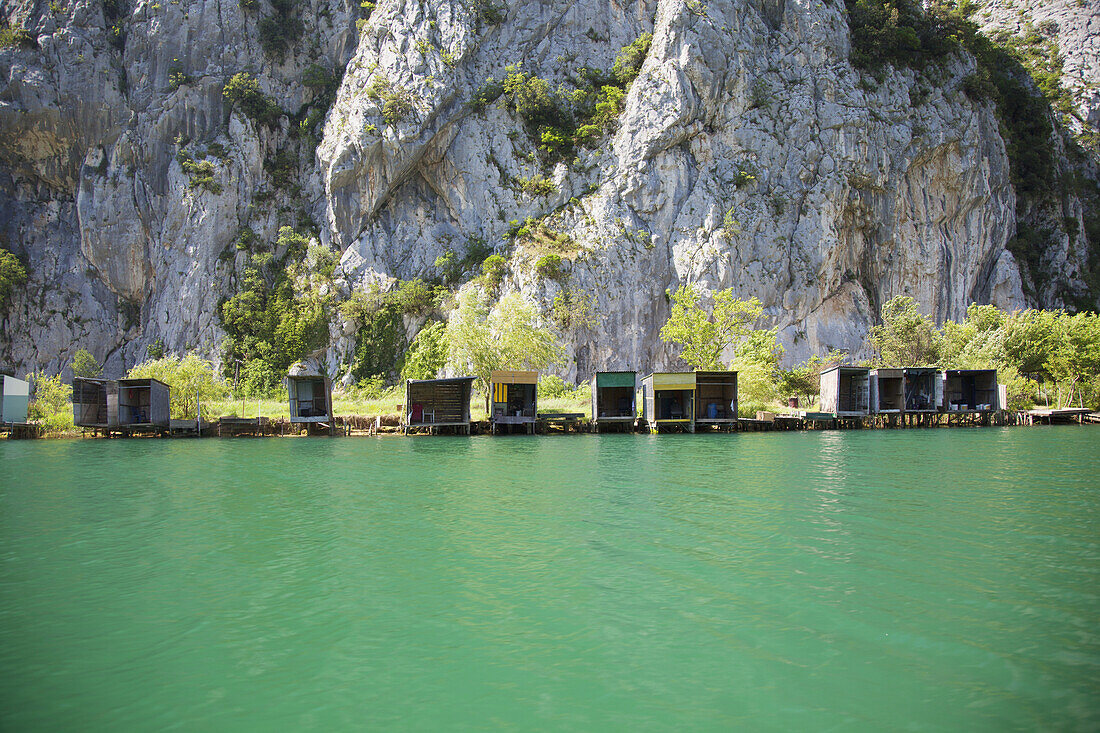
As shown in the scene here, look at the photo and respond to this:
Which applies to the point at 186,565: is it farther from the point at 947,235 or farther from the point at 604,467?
the point at 947,235

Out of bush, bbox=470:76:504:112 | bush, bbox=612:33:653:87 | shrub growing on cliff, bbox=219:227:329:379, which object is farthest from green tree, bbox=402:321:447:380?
bush, bbox=612:33:653:87

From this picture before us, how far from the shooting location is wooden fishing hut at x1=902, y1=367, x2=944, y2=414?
41.6m

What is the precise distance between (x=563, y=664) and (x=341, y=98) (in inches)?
2616

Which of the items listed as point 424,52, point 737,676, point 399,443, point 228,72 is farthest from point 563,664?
point 228,72

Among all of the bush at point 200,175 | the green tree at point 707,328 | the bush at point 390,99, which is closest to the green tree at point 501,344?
the green tree at point 707,328

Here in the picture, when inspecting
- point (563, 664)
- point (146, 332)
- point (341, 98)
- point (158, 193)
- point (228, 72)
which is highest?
point (228, 72)

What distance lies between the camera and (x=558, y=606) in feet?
27.7

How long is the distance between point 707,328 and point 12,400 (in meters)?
44.9

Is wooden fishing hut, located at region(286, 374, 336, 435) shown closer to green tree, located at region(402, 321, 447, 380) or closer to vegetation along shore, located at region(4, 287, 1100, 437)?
vegetation along shore, located at region(4, 287, 1100, 437)

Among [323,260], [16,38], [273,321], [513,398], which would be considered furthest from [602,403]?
[16,38]

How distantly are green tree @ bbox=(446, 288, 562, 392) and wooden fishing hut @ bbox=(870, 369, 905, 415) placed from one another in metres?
20.3

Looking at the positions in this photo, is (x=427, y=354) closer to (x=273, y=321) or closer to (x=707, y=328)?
(x=273, y=321)

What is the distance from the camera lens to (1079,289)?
62906 mm

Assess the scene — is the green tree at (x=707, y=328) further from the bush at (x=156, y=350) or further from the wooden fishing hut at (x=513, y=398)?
the bush at (x=156, y=350)
